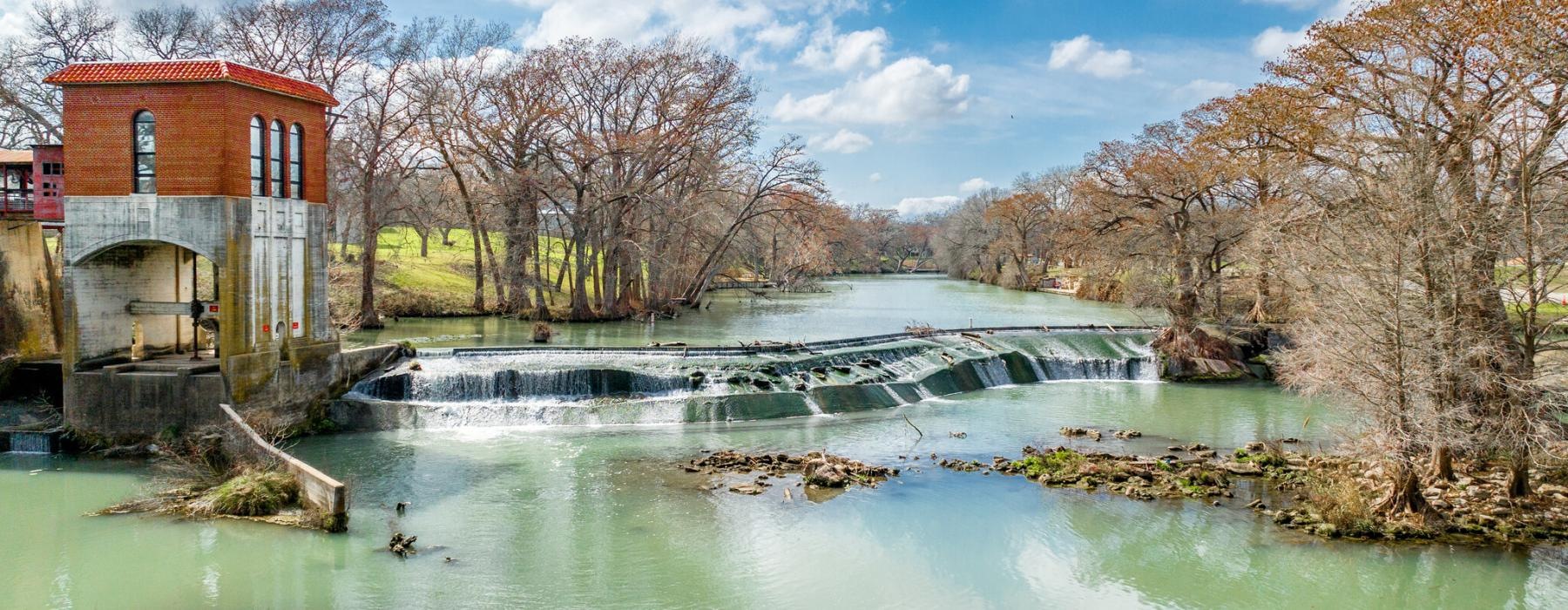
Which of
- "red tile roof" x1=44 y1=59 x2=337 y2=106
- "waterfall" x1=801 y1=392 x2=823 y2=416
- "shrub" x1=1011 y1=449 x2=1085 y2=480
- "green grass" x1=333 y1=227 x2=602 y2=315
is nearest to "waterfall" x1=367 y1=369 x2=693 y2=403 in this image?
"waterfall" x1=801 y1=392 x2=823 y2=416

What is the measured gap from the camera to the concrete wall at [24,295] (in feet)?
69.5

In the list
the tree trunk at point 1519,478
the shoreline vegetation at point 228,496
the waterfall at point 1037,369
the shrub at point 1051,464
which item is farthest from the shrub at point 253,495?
the waterfall at point 1037,369

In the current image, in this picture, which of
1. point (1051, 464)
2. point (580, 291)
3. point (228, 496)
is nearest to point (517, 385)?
point (228, 496)

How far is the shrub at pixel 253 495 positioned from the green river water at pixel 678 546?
0.32 m

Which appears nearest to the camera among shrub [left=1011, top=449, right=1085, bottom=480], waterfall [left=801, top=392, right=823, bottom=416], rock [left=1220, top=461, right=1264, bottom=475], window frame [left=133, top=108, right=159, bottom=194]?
rock [left=1220, top=461, right=1264, bottom=475]

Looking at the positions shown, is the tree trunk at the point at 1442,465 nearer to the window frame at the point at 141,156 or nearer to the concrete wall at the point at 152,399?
the concrete wall at the point at 152,399

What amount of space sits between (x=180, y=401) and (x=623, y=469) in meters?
8.69

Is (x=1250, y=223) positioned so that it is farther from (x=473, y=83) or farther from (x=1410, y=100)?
(x=473, y=83)

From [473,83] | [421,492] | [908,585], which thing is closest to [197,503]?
[421,492]

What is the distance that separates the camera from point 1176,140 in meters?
38.3

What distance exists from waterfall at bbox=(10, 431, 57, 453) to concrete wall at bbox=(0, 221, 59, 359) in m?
3.50

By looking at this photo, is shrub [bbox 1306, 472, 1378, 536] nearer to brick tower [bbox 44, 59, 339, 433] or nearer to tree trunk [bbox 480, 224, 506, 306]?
brick tower [bbox 44, 59, 339, 433]

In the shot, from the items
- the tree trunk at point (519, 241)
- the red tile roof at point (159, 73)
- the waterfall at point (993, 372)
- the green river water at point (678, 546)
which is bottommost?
the green river water at point (678, 546)

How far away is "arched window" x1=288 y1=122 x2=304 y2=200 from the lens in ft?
64.2
